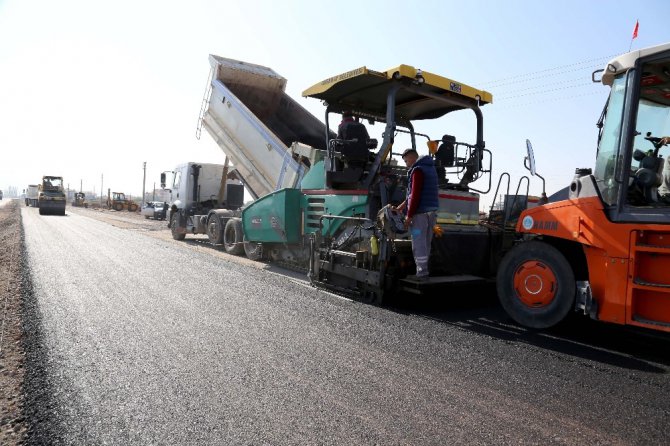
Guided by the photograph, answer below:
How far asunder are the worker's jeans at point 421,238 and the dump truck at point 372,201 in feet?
0.63

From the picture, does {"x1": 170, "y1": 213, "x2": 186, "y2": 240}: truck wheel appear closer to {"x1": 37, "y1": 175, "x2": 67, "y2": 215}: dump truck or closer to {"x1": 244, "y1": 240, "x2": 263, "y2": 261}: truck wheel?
{"x1": 244, "y1": 240, "x2": 263, "y2": 261}: truck wheel

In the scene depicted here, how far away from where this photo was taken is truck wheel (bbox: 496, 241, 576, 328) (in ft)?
13.5

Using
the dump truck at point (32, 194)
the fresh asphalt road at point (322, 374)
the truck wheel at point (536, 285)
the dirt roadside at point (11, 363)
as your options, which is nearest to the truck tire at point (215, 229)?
the dirt roadside at point (11, 363)

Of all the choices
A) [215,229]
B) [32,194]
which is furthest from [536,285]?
[32,194]

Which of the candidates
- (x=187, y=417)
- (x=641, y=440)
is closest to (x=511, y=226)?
(x=641, y=440)

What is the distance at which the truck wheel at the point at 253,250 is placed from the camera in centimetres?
902

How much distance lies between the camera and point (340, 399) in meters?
2.77

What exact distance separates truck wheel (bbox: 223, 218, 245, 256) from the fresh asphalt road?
4.39m

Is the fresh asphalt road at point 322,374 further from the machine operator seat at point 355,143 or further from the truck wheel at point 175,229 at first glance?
the truck wheel at point 175,229

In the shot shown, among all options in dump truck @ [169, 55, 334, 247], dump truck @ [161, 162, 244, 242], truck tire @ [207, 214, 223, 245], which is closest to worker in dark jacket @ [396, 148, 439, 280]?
dump truck @ [169, 55, 334, 247]

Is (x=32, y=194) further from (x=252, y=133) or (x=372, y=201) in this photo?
(x=372, y=201)

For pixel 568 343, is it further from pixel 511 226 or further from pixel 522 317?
pixel 511 226

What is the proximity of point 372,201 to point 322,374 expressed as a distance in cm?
319

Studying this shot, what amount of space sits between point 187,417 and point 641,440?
8.20 feet
